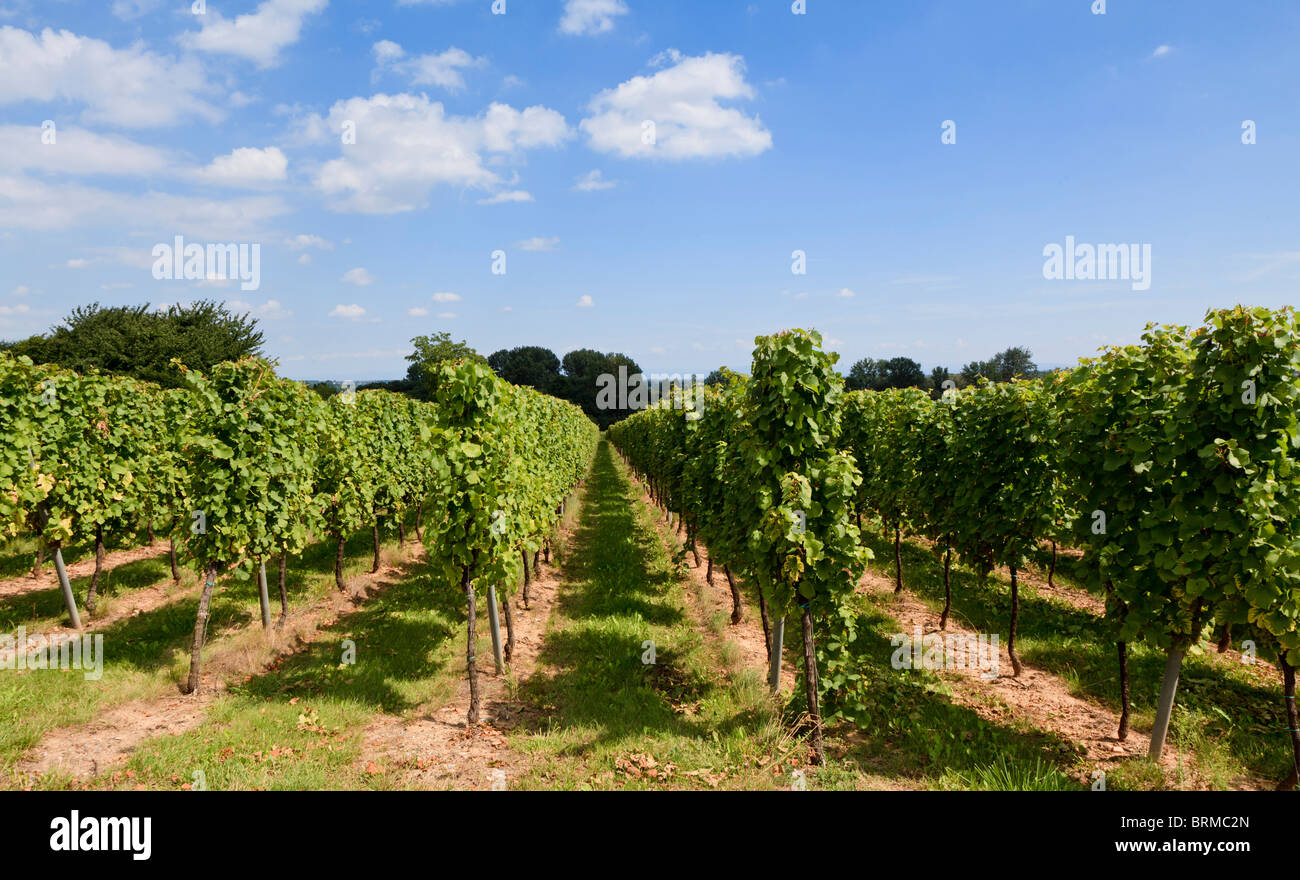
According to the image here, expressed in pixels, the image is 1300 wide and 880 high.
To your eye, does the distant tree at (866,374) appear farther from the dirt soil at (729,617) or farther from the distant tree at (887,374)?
the dirt soil at (729,617)

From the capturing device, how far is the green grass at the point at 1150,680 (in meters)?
7.78

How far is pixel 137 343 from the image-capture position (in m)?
41.3

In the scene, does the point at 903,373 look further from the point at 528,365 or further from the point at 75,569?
the point at 75,569

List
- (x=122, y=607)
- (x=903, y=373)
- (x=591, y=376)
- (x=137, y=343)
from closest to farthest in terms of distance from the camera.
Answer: (x=122, y=607), (x=137, y=343), (x=903, y=373), (x=591, y=376)

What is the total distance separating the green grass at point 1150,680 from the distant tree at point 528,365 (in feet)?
397

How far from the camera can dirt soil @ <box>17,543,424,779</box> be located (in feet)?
24.1

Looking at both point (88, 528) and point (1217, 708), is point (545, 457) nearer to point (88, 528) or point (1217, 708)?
point (88, 528)

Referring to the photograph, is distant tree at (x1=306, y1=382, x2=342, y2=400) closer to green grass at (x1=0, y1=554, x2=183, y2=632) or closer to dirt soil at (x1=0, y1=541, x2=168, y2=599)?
green grass at (x1=0, y1=554, x2=183, y2=632)

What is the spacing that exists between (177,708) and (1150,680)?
51.8 ft

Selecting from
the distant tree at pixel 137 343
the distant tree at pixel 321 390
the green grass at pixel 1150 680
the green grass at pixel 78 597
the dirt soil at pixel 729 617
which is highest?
the distant tree at pixel 137 343

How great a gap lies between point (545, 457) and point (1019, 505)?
11095 mm

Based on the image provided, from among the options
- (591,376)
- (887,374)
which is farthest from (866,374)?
(591,376)

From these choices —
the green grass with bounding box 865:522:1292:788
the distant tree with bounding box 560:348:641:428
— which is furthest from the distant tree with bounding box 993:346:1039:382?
the green grass with bounding box 865:522:1292:788

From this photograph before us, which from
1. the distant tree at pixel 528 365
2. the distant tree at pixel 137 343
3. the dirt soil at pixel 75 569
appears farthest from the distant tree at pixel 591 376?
the dirt soil at pixel 75 569
